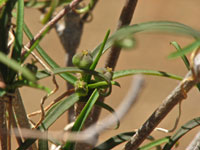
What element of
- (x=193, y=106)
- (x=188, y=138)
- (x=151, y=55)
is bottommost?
(x=188, y=138)

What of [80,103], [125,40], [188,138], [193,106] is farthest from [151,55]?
[125,40]

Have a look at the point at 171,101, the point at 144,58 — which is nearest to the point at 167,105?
the point at 171,101

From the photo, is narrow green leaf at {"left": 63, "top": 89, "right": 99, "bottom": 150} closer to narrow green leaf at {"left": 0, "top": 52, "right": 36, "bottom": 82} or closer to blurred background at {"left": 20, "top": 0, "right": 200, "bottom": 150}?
narrow green leaf at {"left": 0, "top": 52, "right": 36, "bottom": 82}

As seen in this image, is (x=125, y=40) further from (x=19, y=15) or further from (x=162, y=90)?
(x=162, y=90)

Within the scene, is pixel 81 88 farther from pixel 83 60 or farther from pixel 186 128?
pixel 186 128

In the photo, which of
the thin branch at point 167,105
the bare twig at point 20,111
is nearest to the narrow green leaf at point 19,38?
the bare twig at point 20,111

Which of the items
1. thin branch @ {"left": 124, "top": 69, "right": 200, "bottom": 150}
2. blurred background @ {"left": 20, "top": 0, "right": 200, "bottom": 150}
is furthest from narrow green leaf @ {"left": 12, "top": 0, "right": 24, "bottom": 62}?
blurred background @ {"left": 20, "top": 0, "right": 200, "bottom": 150}
